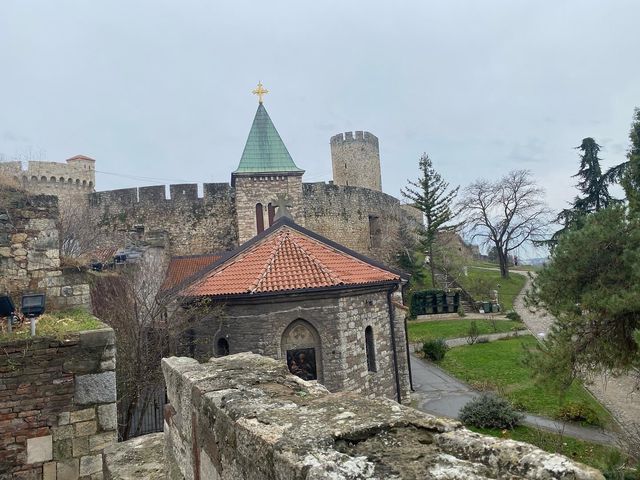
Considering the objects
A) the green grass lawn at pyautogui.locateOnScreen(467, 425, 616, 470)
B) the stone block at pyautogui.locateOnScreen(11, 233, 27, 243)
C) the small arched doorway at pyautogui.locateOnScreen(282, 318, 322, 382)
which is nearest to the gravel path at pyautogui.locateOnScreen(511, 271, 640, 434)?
the green grass lawn at pyautogui.locateOnScreen(467, 425, 616, 470)

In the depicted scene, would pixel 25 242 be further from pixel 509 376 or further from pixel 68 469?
pixel 509 376

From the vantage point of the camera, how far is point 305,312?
11305mm

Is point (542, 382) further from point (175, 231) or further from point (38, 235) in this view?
point (175, 231)

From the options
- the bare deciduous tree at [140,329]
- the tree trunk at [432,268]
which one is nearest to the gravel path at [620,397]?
the bare deciduous tree at [140,329]

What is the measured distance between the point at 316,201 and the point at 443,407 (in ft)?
57.0

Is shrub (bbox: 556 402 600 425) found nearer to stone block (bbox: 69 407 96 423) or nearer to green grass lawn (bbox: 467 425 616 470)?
green grass lawn (bbox: 467 425 616 470)

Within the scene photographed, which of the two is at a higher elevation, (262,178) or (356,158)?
(356,158)

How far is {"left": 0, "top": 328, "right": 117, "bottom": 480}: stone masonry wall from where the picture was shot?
16.3ft

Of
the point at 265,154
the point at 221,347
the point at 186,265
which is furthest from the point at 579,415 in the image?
the point at 265,154

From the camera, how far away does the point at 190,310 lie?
36.2 ft

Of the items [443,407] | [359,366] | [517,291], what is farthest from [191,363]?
[517,291]

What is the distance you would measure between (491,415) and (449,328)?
43.9 feet

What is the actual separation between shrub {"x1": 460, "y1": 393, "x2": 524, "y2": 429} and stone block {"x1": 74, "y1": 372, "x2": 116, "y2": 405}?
9.36 m

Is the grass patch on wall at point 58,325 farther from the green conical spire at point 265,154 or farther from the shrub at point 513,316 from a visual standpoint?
the shrub at point 513,316
